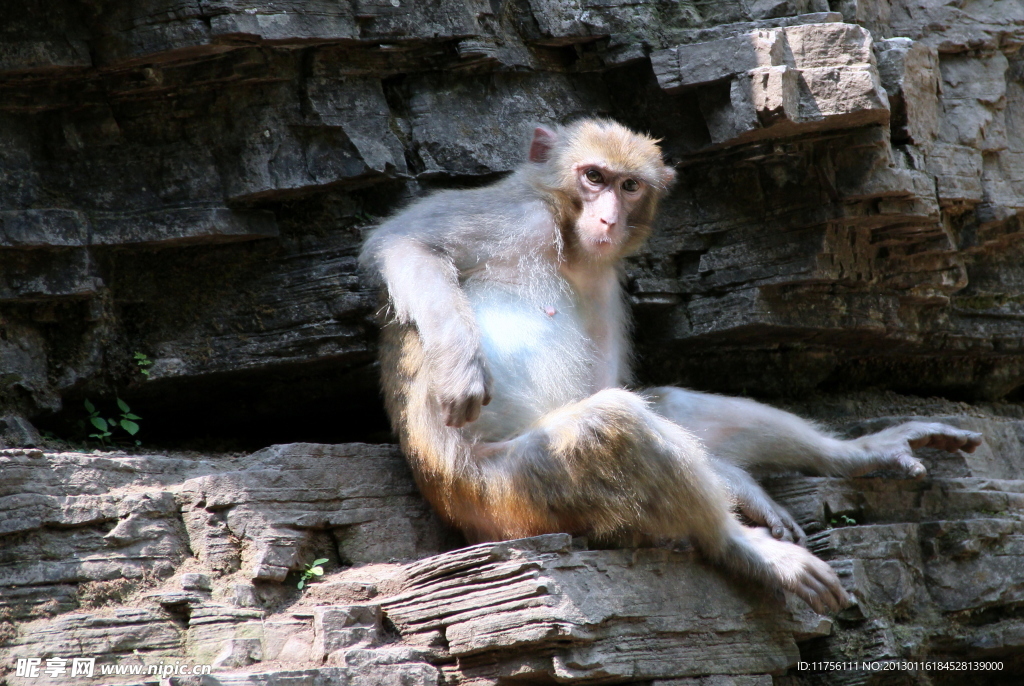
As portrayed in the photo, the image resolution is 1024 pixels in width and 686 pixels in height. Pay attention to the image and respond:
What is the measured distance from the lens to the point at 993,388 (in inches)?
274

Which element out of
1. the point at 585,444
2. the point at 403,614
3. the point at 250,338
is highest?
the point at 250,338

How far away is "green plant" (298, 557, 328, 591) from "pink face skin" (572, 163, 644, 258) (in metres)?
1.95

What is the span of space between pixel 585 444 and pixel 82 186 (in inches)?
122

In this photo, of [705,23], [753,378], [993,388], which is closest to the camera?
[705,23]

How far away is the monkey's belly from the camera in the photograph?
4.47 m

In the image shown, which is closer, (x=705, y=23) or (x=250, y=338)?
(x=250, y=338)

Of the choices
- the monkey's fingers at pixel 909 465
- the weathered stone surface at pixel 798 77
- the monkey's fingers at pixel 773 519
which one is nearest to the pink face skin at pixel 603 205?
the weathered stone surface at pixel 798 77

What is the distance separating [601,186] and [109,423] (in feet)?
9.82

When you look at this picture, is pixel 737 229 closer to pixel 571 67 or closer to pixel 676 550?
pixel 571 67

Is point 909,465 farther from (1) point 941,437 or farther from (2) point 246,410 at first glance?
(2) point 246,410

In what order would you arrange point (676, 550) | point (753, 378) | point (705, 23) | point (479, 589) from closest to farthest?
point (479, 589) → point (676, 550) → point (705, 23) → point (753, 378)

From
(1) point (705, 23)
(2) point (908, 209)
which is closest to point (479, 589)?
(2) point (908, 209)

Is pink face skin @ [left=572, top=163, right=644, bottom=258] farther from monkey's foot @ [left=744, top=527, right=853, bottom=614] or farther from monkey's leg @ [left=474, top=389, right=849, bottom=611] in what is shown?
monkey's foot @ [left=744, top=527, right=853, bottom=614]

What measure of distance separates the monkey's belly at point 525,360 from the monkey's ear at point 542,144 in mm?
817
